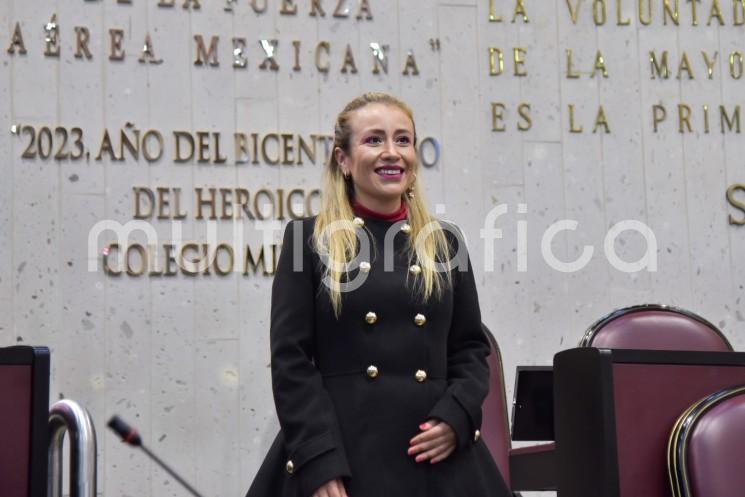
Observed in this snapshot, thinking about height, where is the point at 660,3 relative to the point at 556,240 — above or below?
above

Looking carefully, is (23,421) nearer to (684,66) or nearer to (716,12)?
(684,66)

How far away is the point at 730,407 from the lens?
1926mm

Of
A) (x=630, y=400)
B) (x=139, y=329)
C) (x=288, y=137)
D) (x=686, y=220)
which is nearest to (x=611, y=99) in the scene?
(x=686, y=220)

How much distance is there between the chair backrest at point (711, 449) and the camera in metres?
1.86

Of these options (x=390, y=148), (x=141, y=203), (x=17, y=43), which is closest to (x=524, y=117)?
(x=141, y=203)

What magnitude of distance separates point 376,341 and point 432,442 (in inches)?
8.9

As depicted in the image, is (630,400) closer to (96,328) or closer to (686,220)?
(96,328)

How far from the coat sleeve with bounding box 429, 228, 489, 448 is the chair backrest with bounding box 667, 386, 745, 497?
0.39 meters

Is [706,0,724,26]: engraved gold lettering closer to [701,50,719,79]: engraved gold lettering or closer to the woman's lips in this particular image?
[701,50,719,79]: engraved gold lettering

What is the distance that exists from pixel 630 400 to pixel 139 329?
2459 millimetres

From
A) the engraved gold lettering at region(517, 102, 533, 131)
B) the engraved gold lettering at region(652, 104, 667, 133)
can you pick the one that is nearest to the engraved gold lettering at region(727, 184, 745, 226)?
the engraved gold lettering at region(652, 104, 667, 133)

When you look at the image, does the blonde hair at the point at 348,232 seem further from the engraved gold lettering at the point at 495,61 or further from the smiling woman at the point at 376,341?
the engraved gold lettering at the point at 495,61

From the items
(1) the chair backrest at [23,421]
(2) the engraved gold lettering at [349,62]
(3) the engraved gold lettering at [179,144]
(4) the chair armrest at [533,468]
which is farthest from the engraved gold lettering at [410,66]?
(1) the chair backrest at [23,421]

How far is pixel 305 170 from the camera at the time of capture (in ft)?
14.6
